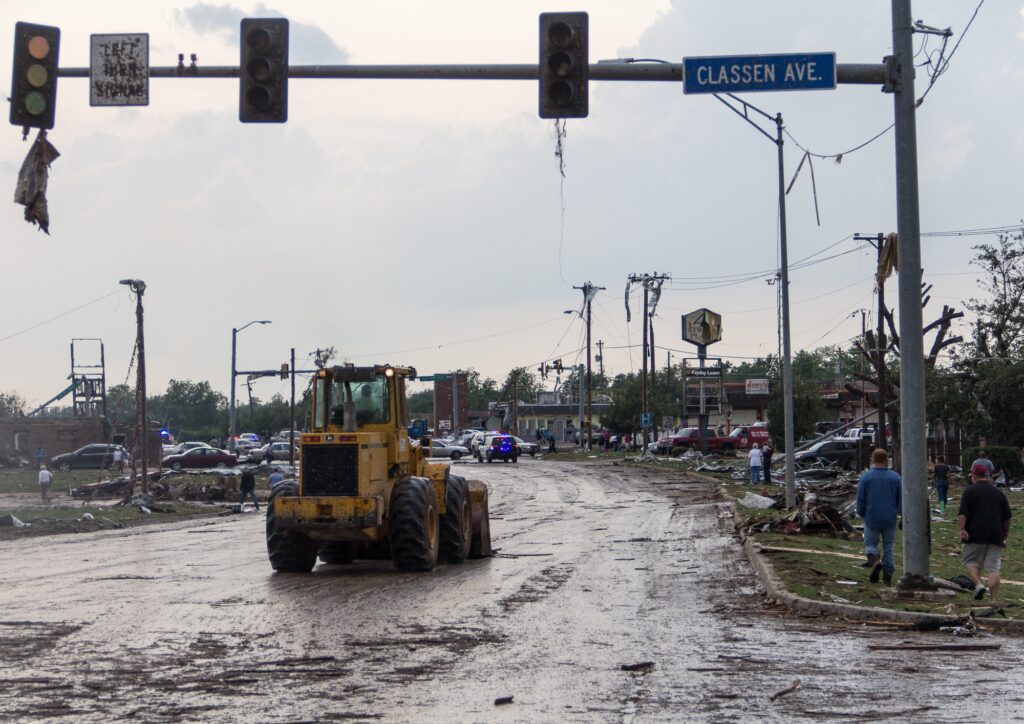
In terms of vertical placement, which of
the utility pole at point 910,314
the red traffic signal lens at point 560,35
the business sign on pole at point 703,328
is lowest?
the utility pole at point 910,314

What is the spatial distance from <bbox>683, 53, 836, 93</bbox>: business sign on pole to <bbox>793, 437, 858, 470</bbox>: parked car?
45.0m

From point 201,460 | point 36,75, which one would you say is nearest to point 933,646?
point 36,75

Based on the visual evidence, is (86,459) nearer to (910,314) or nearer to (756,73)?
(910,314)

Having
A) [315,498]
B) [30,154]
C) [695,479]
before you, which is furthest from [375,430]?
[695,479]

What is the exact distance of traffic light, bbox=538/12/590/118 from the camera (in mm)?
12766

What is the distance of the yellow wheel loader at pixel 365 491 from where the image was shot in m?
17.4

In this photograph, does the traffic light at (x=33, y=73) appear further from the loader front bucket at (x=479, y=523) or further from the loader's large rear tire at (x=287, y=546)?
the loader front bucket at (x=479, y=523)

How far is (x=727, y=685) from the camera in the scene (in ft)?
31.0

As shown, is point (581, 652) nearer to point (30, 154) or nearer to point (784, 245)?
point (30, 154)

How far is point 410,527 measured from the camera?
58.9ft

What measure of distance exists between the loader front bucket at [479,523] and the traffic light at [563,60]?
370 inches

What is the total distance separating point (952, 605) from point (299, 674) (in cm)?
766

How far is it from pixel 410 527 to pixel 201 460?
168 feet

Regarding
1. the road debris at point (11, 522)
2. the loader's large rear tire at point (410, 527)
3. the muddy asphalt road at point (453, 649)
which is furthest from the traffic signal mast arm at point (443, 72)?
the road debris at point (11, 522)
